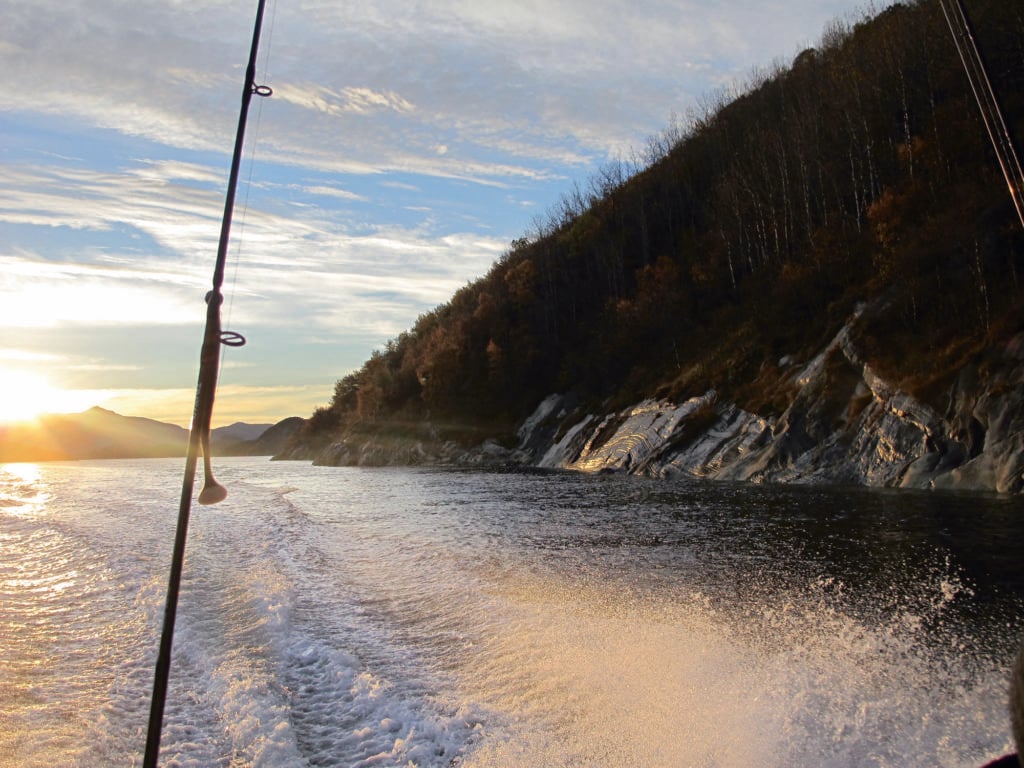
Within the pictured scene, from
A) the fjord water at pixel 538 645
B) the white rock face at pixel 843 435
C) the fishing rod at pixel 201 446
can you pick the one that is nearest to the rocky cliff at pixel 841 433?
the white rock face at pixel 843 435

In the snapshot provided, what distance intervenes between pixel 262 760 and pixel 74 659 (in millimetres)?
4526

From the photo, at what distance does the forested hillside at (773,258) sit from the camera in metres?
33.4

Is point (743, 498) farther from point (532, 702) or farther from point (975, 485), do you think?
point (532, 702)

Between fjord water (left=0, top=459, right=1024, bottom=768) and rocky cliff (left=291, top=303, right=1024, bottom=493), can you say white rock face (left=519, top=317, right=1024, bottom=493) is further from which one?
fjord water (left=0, top=459, right=1024, bottom=768)

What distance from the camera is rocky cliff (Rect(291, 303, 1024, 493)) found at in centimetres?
2452

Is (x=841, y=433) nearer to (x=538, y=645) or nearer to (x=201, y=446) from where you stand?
(x=538, y=645)

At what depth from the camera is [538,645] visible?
959 cm

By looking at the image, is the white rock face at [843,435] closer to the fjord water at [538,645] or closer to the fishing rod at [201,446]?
the fjord water at [538,645]

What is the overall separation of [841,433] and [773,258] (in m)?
30.7

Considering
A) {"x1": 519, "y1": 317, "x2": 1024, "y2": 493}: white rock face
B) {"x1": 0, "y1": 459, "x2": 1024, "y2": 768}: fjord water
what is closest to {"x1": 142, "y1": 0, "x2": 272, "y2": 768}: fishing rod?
{"x1": 0, "y1": 459, "x2": 1024, "y2": 768}: fjord water

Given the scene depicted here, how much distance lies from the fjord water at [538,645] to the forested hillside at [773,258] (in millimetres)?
6267

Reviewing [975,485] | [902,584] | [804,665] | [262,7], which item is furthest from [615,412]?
[262,7]

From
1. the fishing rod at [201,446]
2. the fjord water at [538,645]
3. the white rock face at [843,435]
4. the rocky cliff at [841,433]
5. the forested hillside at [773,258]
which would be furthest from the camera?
the forested hillside at [773,258]

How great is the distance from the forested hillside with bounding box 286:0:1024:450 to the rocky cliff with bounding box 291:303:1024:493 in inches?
42.2
